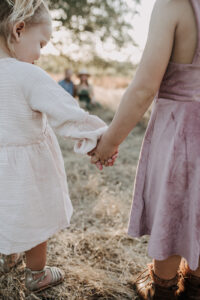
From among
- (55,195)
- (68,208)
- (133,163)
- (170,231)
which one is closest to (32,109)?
(55,195)

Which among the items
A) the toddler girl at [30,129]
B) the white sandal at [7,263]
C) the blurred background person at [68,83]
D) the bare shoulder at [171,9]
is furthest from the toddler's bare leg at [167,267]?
the blurred background person at [68,83]

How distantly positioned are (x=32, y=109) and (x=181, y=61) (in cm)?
63

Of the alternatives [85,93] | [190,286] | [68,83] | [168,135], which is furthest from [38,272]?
[68,83]

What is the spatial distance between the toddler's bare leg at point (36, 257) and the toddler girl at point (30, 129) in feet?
0.53

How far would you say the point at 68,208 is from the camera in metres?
1.46

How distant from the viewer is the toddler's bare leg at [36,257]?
4.71ft

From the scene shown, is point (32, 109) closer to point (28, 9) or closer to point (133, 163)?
point (28, 9)

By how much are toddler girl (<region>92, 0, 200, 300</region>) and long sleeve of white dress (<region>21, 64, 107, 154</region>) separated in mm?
72

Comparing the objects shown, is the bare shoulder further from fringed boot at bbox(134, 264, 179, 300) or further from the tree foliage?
the tree foliage

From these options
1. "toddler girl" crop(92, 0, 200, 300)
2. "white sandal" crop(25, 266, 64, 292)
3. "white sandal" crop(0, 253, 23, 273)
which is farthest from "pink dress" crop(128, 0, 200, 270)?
"white sandal" crop(0, 253, 23, 273)

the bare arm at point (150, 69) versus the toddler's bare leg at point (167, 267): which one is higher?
the bare arm at point (150, 69)

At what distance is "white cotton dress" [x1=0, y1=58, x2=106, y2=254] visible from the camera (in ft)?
3.67

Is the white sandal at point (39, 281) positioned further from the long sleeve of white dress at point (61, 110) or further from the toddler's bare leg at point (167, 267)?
the long sleeve of white dress at point (61, 110)

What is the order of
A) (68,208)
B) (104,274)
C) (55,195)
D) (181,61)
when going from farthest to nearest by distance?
(104,274), (68,208), (55,195), (181,61)
